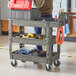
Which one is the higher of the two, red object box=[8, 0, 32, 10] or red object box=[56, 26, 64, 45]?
red object box=[8, 0, 32, 10]

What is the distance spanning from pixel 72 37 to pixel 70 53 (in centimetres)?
144

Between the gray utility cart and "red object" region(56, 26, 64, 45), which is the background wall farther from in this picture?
"red object" region(56, 26, 64, 45)

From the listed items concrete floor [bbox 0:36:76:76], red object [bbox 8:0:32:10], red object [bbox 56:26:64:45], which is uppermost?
red object [bbox 8:0:32:10]

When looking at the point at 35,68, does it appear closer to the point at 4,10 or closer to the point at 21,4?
the point at 21,4

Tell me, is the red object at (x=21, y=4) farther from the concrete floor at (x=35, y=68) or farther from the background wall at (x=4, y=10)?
the background wall at (x=4, y=10)

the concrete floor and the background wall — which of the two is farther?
the background wall

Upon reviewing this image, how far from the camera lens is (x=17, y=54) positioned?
A: 446 centimetres

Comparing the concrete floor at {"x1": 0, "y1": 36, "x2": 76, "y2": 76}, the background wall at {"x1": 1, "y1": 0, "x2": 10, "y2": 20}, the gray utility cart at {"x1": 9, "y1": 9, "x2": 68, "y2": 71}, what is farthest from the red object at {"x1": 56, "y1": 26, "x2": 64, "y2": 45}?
the background wall at {"x1": 1, "y1": 0, "x2": 10, "y2": 20}

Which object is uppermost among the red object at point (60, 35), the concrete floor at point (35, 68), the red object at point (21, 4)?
the red object at point (21, 4)

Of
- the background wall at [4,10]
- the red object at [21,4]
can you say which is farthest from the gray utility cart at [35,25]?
Result: the background wall at [4,10]

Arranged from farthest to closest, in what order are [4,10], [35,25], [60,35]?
[4,10], [60,35], [35,25]

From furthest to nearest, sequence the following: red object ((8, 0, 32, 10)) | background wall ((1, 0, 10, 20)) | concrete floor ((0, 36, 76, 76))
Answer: background wall ((1, 0, 10, 20)) → red object ((8, 0, 32, 10)) → concrete floor ((0, 36, 76, 76))

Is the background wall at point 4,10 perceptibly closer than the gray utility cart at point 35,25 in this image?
No

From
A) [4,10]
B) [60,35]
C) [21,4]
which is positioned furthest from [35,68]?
[4,10]
